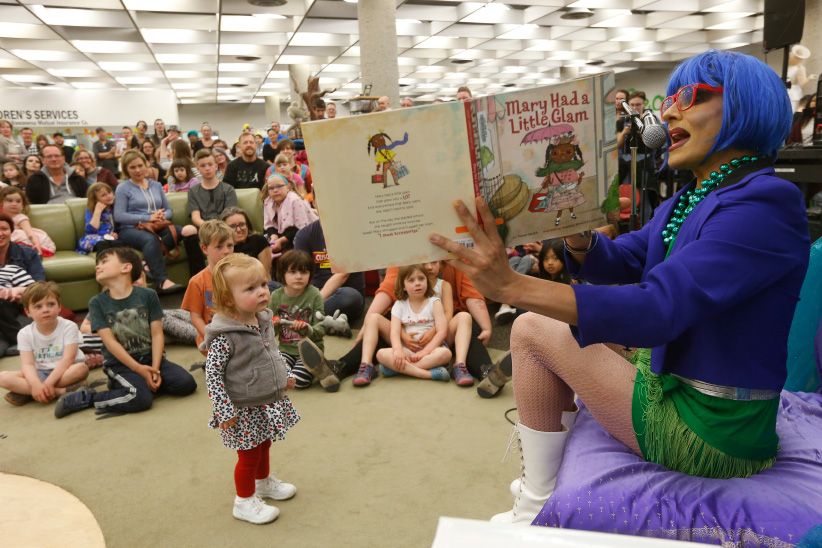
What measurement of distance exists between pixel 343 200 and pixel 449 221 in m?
0.19

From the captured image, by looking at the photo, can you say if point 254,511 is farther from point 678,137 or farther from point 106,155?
point 106,155

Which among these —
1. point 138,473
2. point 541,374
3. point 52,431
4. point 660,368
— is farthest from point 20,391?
point 660,368

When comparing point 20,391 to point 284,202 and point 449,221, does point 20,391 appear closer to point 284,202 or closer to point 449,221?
point 284,202

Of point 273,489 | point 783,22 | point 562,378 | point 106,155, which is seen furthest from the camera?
point 106,155

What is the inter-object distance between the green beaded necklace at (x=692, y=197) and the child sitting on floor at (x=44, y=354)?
3224mm

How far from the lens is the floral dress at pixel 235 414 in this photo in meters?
2.01

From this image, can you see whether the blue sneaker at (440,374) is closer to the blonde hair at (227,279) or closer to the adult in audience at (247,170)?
the blonde hair at (227,279)

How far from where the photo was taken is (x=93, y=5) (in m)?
7.99

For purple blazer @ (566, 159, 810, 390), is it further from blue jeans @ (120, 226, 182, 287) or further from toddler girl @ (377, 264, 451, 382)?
blue jeans @ (120, 226, 182, 287)

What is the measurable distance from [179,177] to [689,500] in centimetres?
599

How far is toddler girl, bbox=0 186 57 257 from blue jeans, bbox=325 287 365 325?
8.15ft

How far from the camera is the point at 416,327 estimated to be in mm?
3523

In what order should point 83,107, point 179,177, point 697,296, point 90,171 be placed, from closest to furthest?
point 697,296, point 179,177, point 90,171, point 83,107

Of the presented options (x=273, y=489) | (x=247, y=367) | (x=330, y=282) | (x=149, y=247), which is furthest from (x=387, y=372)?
(x=149, y=247)
